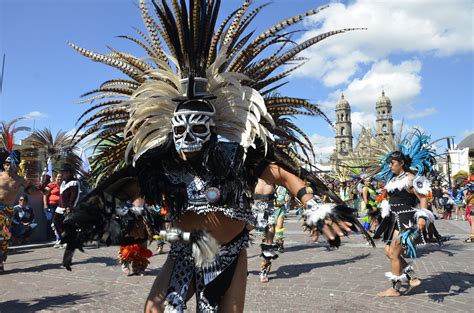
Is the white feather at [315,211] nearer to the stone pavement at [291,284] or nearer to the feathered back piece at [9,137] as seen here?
the stone pavement at [291,284]

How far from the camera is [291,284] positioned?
21.4 ft

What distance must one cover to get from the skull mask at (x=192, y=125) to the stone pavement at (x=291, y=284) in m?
3.00

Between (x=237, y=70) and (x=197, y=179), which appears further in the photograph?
(x=237, y=70)

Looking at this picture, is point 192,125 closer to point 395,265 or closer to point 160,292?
point 160,292

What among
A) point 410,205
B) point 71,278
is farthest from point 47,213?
point 410,205

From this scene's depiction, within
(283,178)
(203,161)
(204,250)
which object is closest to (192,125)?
(203,161)

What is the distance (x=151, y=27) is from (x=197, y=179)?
4.61 feet

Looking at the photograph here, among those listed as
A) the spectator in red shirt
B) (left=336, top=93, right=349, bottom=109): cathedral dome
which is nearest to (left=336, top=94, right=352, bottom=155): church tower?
(left=336, top=93, right=349, bottom=109): cathedral dome

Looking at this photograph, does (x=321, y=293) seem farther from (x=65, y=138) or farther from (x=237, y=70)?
(x=65, y=138)

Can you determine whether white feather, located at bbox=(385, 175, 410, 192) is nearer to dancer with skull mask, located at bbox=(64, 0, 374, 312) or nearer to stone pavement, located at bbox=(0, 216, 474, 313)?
stone pavement, located at bbox=(0, 216, 474, 313)

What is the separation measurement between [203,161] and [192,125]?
0.26 meters

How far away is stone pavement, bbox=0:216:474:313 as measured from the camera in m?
5.29

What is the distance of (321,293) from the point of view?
5891mm

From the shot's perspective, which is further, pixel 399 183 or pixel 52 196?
pixel 52 196
